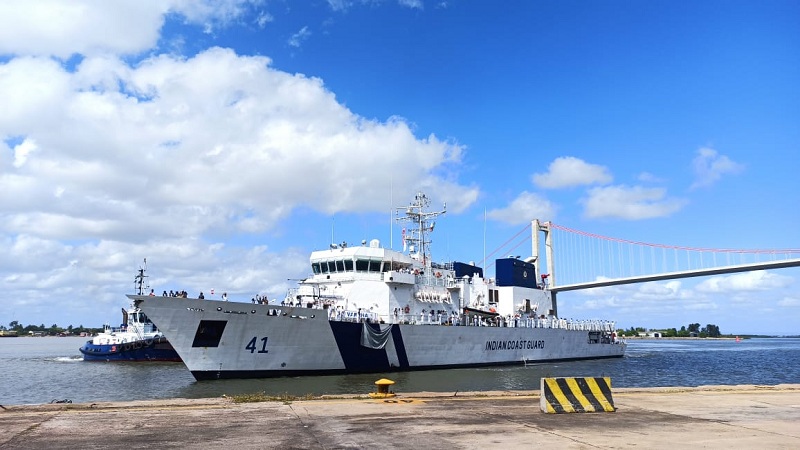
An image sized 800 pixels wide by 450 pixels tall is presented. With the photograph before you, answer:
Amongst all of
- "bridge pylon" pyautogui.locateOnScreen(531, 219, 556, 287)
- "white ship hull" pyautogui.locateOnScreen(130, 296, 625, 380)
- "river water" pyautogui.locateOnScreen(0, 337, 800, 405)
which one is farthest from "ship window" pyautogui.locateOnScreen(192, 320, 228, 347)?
"bridge pylon" pyautogui.locateOnScreen(531, 219, 556, 287)

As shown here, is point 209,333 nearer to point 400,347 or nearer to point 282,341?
point 282,341

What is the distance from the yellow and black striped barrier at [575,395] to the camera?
10867 mm

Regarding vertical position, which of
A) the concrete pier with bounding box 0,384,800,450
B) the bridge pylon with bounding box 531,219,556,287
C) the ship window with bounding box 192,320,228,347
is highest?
the bridge pylon with bounding box 531,219,556,287

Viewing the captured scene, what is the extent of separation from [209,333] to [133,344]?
2624cm

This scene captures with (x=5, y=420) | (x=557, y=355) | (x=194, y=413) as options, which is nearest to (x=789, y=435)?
(x=194, y=413)

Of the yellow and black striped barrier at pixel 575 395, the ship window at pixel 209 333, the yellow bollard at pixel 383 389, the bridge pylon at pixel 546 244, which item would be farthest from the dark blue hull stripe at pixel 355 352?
the bridge pylon at pixel 546 244

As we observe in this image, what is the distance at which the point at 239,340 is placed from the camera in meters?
24.3

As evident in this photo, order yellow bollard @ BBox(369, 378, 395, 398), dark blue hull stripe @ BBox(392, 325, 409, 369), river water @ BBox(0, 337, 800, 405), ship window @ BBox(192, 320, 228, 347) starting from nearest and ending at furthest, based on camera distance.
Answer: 1. yellow bollard @ BBox(369, 378, 395, 398)
2. river water @ BBox(0, 337, 800, 405)
3. ship window @ BBox(192, 320, 228, 347)
4. dark blue hull stripe @ BBox(392, 325, 409, 369)

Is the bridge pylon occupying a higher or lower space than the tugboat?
higher

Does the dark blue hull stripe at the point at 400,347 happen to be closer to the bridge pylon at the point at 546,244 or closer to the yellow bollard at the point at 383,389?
the yellow bollard at the point at 383,389

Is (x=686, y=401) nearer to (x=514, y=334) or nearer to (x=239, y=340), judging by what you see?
(x=239, y=340)

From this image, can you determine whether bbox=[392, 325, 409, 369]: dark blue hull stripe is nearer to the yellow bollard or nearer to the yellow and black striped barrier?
the yellow bollard

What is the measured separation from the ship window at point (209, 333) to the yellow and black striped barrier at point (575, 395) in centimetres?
1621

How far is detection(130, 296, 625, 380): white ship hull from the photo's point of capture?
2355cm
